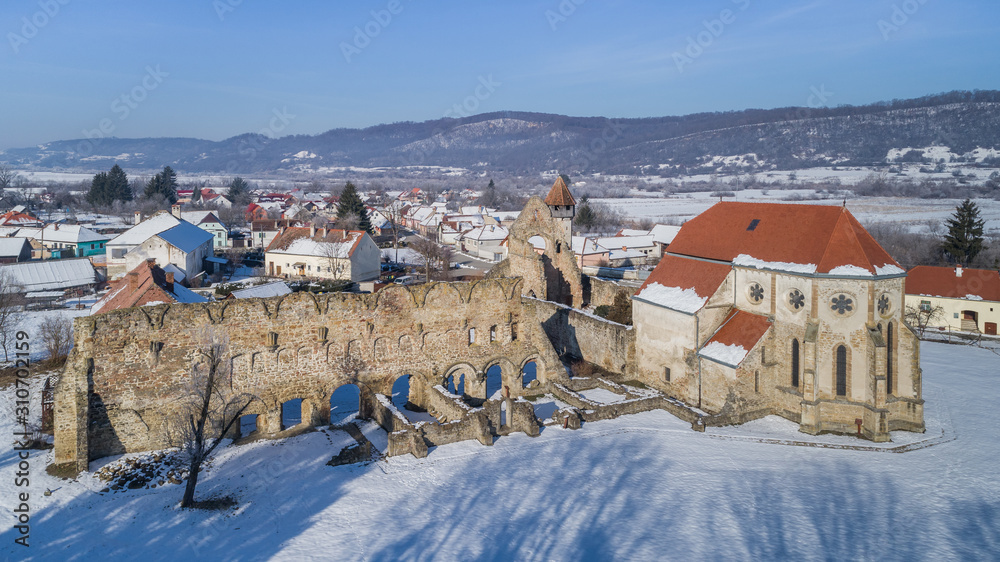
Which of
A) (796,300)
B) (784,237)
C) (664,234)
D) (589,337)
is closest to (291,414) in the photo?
(589,337)

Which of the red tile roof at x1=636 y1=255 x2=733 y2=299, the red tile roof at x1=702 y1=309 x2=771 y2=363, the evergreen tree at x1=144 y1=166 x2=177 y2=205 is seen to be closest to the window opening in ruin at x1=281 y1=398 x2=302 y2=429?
the red tile roof at x1=636 y1=255 x2=733 y2=299

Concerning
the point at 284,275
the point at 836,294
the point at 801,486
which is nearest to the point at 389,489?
the point at 801,486

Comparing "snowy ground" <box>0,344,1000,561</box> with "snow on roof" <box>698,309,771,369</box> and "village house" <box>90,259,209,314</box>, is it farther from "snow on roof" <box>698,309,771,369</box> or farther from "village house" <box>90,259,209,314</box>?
"village house" <box>90,259,209,314</box>

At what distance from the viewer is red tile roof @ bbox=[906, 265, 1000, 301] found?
142 feet

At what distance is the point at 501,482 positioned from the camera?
811 inches

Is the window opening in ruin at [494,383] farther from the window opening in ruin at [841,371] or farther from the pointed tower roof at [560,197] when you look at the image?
the window opening in ruin at [841,371]

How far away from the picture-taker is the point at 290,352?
83.9 feet

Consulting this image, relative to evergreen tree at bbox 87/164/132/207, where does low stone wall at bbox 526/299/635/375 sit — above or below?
below

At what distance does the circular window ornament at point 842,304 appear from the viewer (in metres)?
24.4

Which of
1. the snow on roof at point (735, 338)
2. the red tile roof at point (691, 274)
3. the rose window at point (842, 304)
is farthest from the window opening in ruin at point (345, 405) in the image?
the rose window at point (842, 304)

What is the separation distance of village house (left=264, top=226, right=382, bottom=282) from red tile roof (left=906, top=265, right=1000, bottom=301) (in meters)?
42.6

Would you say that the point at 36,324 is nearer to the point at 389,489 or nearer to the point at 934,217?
the point at 389,489

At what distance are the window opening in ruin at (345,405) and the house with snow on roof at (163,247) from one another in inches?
1267

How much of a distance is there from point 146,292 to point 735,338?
80.7 ft
